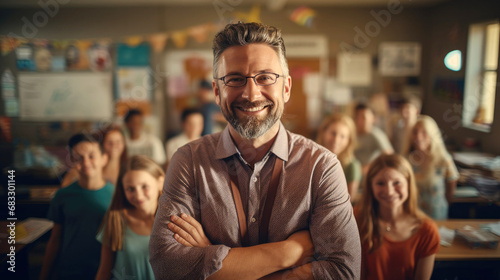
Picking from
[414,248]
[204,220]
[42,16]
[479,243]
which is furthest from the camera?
[42,16]

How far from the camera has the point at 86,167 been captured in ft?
7.01

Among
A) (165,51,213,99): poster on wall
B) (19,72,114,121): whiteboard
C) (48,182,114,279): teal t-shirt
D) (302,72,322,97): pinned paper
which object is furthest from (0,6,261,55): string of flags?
(48,182,114,279): teal t-shirt

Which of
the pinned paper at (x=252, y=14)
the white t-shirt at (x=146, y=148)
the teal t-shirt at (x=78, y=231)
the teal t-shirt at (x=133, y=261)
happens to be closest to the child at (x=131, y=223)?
the teal t-shirt at (x=133, y=261)

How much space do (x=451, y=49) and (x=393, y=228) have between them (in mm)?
3847

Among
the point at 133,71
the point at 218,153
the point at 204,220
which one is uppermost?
the point at 133,71

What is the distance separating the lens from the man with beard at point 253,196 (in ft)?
4.22

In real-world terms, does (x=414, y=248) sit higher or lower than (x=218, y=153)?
lower

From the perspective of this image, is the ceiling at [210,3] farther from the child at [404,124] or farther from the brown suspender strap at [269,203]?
the brown suspender strap at [269,203]

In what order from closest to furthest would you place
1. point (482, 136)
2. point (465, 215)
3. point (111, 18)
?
1. point (465, 215)
2. point (482, 136)
3. point (111, 18)

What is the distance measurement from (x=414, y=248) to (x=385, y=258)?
0.15 meters

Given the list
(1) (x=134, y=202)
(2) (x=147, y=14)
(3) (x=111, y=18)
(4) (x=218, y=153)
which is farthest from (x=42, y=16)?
(4) (x=218, y=153)

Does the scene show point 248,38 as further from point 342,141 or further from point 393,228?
point 342,141

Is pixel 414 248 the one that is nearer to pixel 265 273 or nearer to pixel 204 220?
pixel 265 273

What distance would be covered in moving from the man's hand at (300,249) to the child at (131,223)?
84 centimetres
